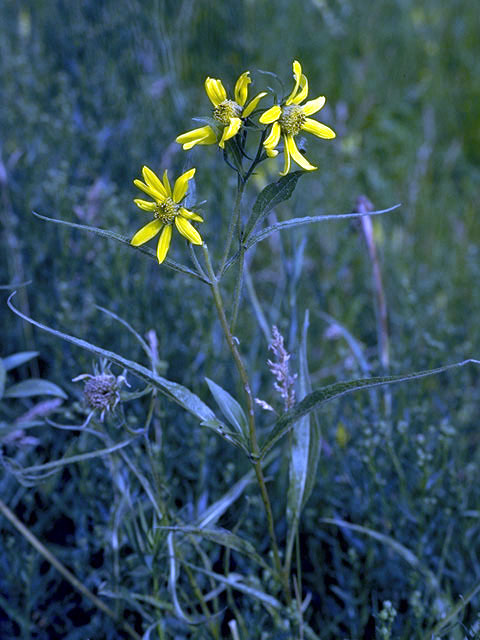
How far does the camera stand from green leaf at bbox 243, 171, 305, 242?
1065mm

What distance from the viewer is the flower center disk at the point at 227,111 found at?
1049mm

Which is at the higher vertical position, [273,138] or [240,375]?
[273,138]

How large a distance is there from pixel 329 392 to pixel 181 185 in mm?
399

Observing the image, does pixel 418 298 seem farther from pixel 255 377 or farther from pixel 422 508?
pixel 422 508

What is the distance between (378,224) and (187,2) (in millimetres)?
1329

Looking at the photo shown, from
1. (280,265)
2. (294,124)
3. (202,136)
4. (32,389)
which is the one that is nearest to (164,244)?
(202,136)

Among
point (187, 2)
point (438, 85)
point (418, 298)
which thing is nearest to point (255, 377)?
point (418, 298)

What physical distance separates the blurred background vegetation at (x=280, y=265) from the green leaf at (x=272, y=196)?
5.5 inches

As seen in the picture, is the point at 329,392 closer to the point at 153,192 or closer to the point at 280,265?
the point at 153,192

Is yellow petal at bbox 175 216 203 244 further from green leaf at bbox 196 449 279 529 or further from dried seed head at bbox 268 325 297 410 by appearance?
green leaf at bbox 196 449 279 529

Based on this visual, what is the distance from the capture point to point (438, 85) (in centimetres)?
387

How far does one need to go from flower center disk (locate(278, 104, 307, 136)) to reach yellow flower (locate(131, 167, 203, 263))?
17 centimetres

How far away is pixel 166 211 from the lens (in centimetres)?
111

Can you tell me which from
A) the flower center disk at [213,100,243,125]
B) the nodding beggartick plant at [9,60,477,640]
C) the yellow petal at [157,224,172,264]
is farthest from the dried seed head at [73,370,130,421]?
the flower center disk at [213,100,243,125]
